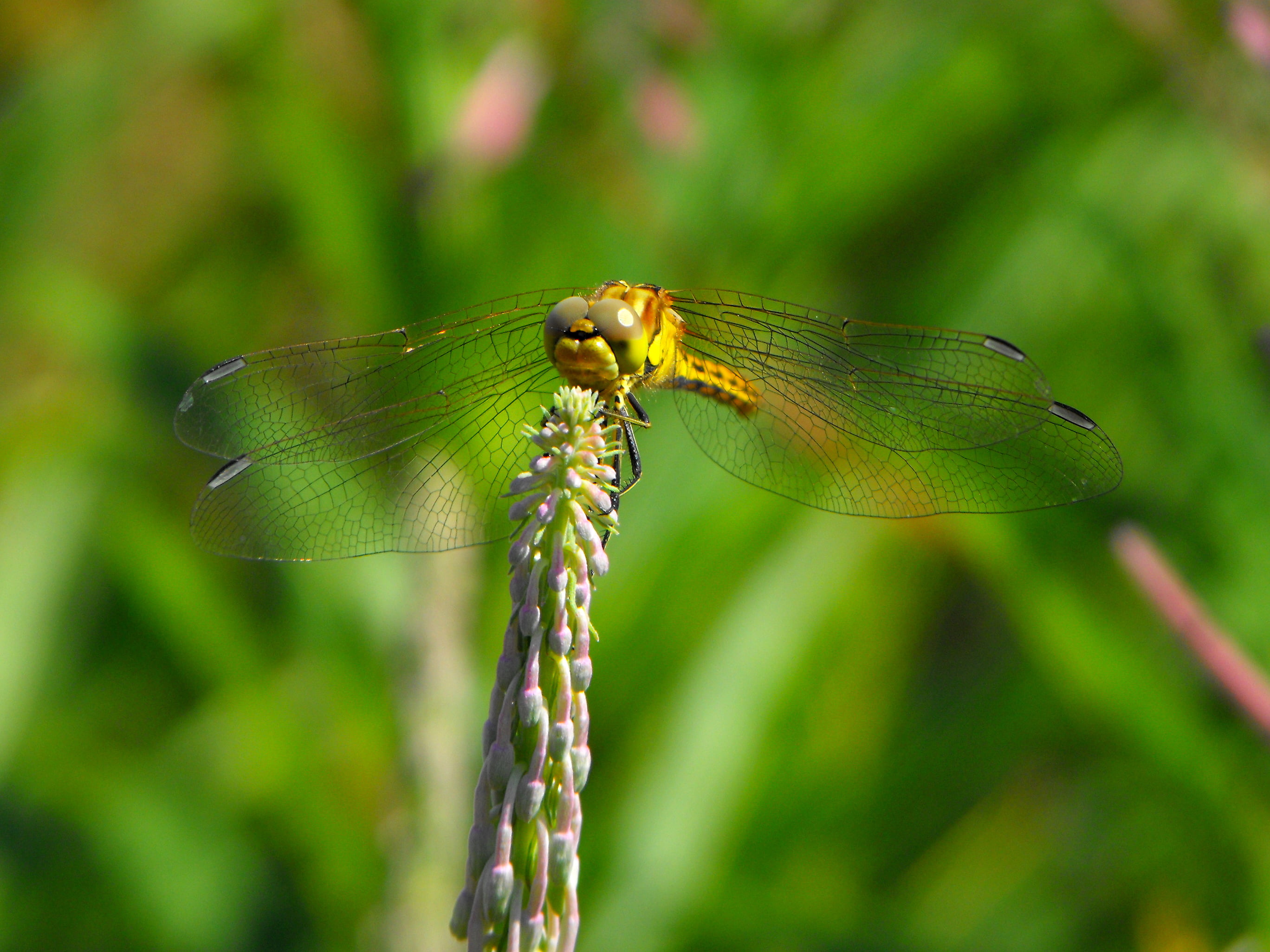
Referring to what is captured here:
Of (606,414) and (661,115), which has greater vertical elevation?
(661,115)

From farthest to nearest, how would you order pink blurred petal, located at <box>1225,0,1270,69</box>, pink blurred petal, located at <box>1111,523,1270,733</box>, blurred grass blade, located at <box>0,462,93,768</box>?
blurred grass blade, located at <box>0,462,93,768</box>
pink blurred petal, located at <box>1225,0,1270,69</box>
pink blurred petal, located at <box>1111,523,1270,733</box>

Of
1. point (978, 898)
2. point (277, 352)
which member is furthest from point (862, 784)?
point (277, 352)

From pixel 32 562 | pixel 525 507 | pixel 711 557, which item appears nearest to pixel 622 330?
pixel 525 507

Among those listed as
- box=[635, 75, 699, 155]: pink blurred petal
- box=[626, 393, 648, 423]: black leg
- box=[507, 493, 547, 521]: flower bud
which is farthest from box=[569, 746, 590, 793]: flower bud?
box=[635, 75, 699, 155]: pink blurred petal

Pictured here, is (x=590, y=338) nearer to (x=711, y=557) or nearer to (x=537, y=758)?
(x=537, y=758)

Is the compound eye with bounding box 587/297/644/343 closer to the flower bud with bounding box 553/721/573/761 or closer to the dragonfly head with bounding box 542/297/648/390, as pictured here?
the dragonfly head with bounding box 542/297/648/390

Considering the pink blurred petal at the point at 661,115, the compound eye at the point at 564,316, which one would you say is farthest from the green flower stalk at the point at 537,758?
the pink blurred petal at the point at 661,115
